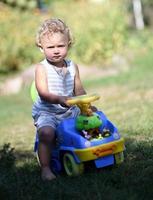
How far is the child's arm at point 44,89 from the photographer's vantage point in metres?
4.88

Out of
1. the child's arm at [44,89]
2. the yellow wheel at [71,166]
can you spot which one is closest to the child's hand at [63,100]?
the child's arm at [44,89]

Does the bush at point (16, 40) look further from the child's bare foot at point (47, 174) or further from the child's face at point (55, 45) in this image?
the child's bare foot at point (47, 174)

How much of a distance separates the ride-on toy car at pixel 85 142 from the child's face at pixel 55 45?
0.50 metres

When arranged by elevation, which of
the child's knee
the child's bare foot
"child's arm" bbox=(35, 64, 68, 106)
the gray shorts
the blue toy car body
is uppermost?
"child's arm" bbox=(35, 64, 68, 106)

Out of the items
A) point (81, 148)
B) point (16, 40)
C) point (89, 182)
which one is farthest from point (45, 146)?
point (16, 40)

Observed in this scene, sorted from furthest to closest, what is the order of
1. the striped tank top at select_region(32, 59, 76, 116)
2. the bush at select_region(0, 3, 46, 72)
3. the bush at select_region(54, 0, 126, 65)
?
the bush at select_region(54, 0, 126, 65) < the bush at select_region(0, 3, 46, 72) < the striped tank top at select_region(32, 59, 76, 116)

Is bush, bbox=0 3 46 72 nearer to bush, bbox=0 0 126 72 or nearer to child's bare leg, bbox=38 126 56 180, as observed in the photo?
bush, bbox=0 0 126 72

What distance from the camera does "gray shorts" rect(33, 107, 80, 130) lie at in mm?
5024

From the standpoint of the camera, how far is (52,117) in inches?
201

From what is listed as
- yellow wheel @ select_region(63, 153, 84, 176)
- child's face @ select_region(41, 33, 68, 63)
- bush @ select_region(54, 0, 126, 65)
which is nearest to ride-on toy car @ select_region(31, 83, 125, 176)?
yellow wheel @ select_region(63, 153, 84, 176)

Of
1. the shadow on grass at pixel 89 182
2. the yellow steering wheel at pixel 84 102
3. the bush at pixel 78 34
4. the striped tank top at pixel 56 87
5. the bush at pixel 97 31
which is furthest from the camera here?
the bush at pixel 97 31

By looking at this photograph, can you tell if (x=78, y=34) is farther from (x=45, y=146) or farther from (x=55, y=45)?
(x=45, y=146)

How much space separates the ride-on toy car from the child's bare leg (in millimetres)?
87

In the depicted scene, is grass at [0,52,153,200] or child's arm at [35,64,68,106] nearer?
grass at [0,52,153,200]
